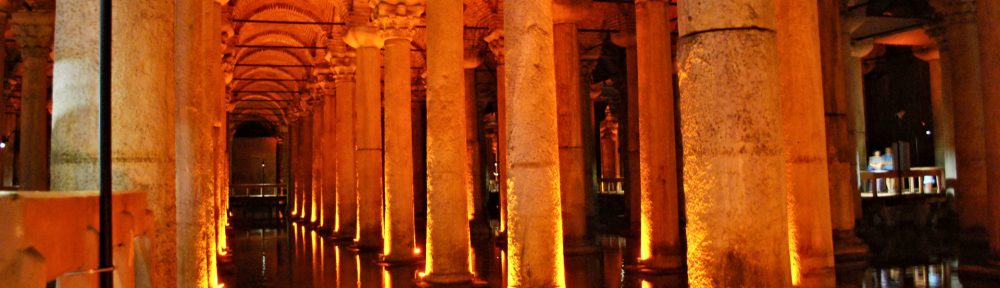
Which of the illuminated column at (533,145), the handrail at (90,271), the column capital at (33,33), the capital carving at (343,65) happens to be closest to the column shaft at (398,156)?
the illuminated column at (533,145)

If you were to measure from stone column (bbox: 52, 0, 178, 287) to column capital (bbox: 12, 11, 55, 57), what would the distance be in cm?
1140

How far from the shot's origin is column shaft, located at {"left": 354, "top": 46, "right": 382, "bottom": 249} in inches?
526

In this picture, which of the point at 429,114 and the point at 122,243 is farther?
the point at 429,114

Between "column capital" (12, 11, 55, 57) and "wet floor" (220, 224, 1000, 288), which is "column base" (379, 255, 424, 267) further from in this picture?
"column capital" (12, 11, 55, 57)

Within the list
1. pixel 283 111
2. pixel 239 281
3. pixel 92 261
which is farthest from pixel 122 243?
pixel 283 111

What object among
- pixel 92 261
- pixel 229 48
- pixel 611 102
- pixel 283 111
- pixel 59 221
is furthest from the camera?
pixel 283 111

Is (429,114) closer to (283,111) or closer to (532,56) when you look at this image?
(532,56)

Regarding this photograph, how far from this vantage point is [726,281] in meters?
4.19

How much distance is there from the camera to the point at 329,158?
19.9m

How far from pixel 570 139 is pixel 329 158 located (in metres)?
8.73

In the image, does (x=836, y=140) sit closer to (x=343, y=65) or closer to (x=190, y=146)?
(x=190, y=146)

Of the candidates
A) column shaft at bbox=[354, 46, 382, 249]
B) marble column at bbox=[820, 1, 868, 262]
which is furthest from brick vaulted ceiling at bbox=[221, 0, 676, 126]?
marble column at bbox=[820, 1, 868, 262]

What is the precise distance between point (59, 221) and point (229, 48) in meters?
15.5

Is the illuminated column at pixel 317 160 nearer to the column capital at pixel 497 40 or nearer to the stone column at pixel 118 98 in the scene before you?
the column capital at pixel 497 40
